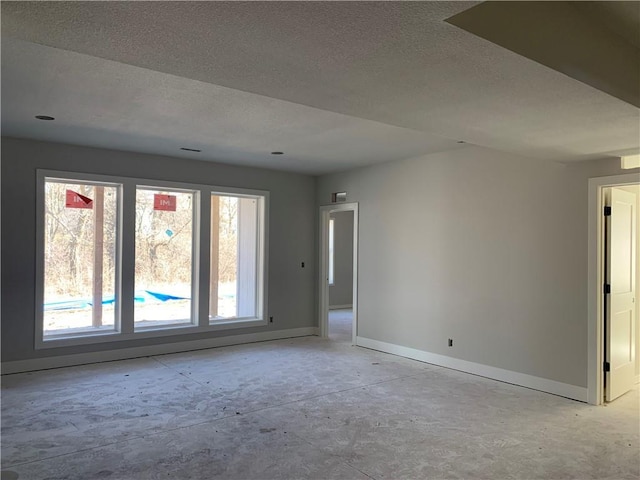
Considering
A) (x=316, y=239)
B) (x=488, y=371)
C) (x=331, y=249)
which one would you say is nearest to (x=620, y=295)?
(x=488, y=371)

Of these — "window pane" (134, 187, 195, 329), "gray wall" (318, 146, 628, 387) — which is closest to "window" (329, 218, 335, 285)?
"gray wall" (318, 146, 628, 387)

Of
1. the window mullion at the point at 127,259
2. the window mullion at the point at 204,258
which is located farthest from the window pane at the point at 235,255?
the window mullion at the point at 127,259

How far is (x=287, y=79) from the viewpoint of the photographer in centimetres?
237

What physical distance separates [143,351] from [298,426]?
318 cm

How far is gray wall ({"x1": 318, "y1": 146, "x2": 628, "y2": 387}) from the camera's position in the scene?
14.9 feet

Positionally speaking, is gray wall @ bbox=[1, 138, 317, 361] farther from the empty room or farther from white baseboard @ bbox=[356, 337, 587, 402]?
white baseboard @ bbox=[356, 337, 587, 402]

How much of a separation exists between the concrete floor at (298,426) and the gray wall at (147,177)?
0.73 meters

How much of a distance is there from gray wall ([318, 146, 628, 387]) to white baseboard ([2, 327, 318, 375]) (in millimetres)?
1410

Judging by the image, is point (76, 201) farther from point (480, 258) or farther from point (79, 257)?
point (480, 258)

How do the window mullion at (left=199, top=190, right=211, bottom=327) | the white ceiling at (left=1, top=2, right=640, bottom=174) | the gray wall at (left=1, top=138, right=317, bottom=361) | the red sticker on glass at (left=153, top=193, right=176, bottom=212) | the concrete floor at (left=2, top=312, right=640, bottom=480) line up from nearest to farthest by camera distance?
1. the white ceiling at (left=1, top=2, right=640, bottom=174)
2. the concrete floor at (left=2, top=312, right=640, bottom=480)
3. the gray wall at (left=1, top=138, right=317, bottom=361)
4. the red sticker on glass at (left=153, top=193, right=176, bottom=212)
5. the window mullion at (left=199, top=190, right=211, bottom=327)

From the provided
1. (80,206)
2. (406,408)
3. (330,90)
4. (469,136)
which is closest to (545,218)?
(469,136)

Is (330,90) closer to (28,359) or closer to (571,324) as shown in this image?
(571,324)

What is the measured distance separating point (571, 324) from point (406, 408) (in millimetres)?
1882

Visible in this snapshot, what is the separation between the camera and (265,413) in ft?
13.0
